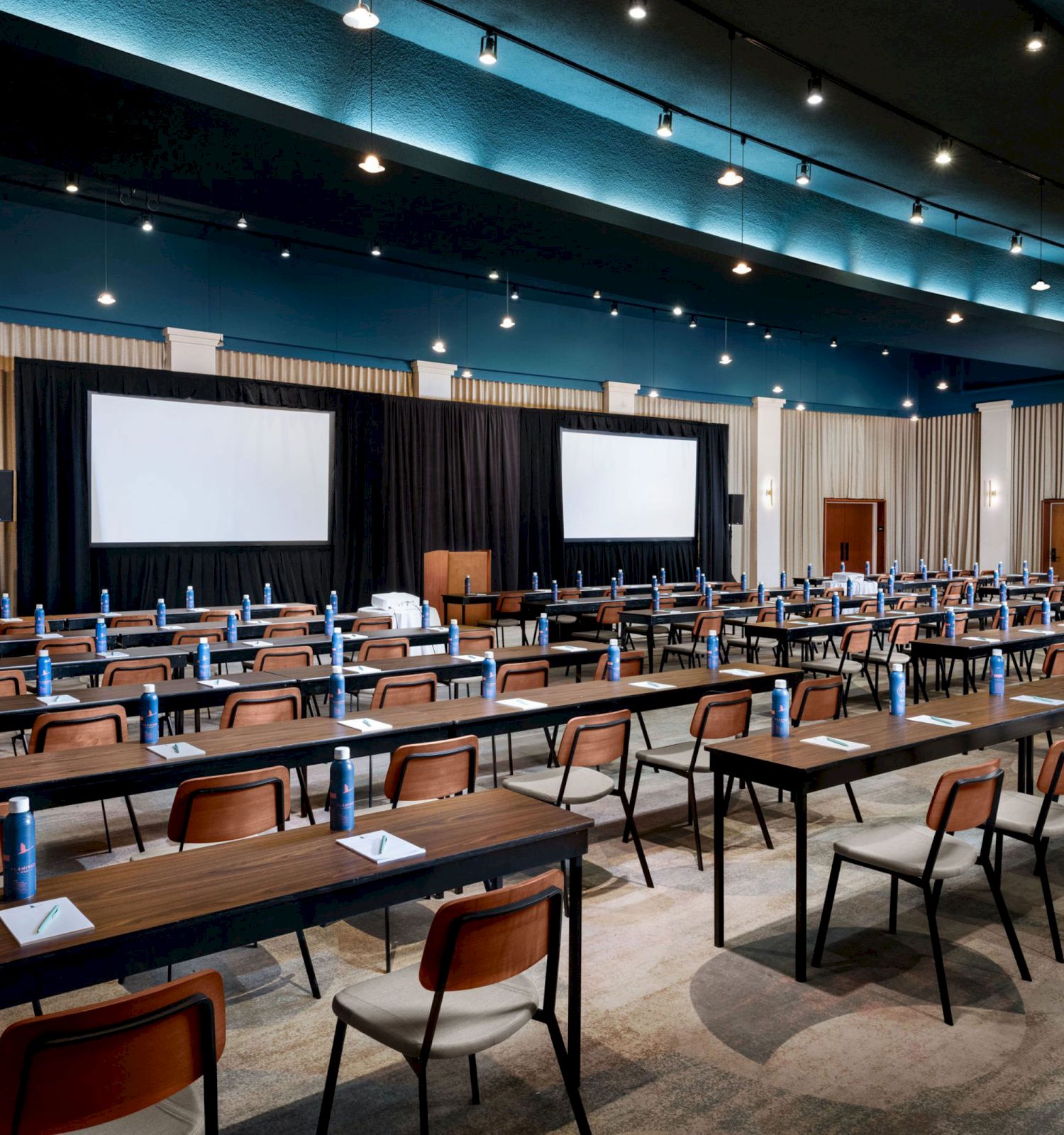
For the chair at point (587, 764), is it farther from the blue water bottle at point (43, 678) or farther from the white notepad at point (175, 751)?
the blue water bottle at point (43, 678)

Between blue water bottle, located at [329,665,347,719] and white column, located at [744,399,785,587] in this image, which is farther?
white column, located at [744,399,785,587]

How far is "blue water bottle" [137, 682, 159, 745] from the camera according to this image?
12.0 feet

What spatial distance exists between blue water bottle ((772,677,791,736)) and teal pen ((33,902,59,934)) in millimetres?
2612

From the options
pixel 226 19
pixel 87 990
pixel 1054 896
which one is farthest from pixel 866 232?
pixel 87 990

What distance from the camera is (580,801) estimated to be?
4074 mm

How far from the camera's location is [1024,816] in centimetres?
368

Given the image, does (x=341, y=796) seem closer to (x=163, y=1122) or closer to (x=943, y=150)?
(x=163, y=1122)

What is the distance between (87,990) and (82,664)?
312 centimetres

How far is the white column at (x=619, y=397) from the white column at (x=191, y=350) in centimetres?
665

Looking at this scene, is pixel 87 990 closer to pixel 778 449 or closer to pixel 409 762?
pixel 409 762

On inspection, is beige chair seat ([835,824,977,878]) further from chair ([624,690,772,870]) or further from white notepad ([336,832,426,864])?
white notepad ([336,832,426,864])

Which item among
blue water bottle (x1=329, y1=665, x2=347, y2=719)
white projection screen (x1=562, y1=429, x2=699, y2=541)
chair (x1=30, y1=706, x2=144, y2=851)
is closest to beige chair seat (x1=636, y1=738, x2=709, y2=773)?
blue water bottle (x1=329, y1=665, x2=347, y2=719)

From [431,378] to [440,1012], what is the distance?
1269 centimetres

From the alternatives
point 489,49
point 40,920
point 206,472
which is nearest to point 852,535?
point 206,472
